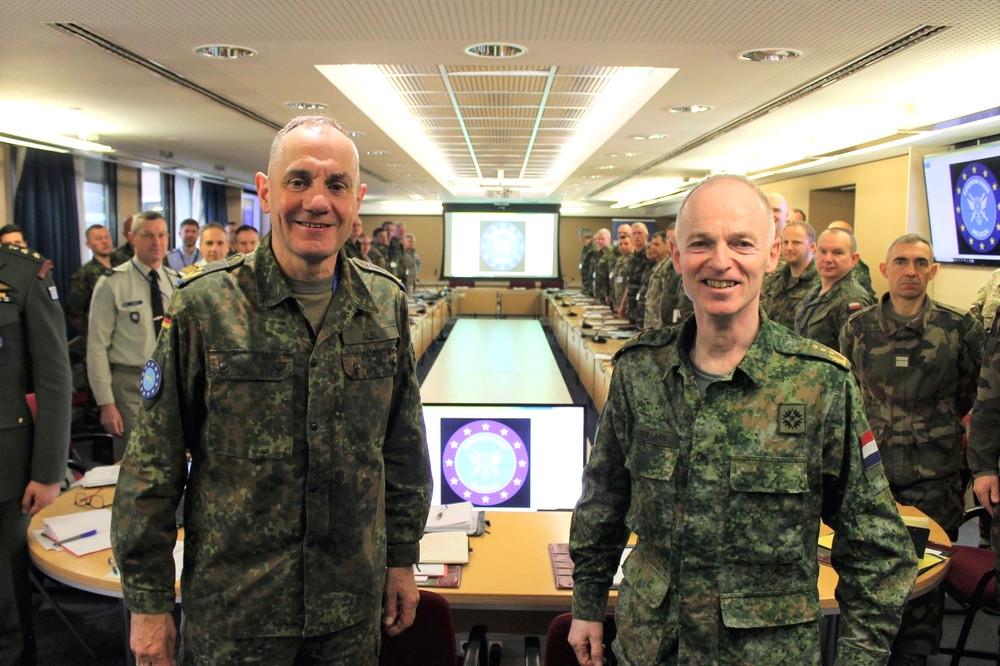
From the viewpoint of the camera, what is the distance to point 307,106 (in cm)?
686

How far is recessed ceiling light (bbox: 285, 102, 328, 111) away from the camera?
6660 millimetres

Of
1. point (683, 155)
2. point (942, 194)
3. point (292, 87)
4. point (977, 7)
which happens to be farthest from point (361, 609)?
point (683, 155)

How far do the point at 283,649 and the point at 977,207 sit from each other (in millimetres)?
7461

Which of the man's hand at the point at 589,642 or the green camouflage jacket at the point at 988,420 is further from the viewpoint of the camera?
the green camouflage jacket at the point at 988,420

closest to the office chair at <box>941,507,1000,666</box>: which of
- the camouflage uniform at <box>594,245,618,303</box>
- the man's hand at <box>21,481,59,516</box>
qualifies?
the man's hand at <box>21,481,59,516</box>

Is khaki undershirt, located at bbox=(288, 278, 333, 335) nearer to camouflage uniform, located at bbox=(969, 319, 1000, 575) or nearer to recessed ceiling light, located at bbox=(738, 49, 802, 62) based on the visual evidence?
camouflage uniform, located at bbox=(969, 319, 1000, 575)

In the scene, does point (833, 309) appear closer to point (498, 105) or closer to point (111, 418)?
point (498, 105)

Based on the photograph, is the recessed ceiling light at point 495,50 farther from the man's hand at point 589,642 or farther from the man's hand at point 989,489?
the man's hand at point 589,642

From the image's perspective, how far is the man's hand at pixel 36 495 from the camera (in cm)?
266

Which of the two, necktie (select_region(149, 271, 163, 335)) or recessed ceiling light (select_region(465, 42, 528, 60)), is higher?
recessed ceiling light (select_region(465, 42, 528, 60))

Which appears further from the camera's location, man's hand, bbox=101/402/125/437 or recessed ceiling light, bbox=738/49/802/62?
recessed ceiling light, bbox=738/49/802/62

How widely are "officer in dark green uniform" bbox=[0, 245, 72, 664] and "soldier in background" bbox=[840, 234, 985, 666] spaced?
3453 millimetres

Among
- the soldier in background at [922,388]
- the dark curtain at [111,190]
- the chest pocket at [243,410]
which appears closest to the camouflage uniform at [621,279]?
the soldier in background at [922,388]

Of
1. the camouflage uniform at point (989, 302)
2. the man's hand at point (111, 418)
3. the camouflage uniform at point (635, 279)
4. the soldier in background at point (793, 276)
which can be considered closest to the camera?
the man's hand at point (111, 418)
